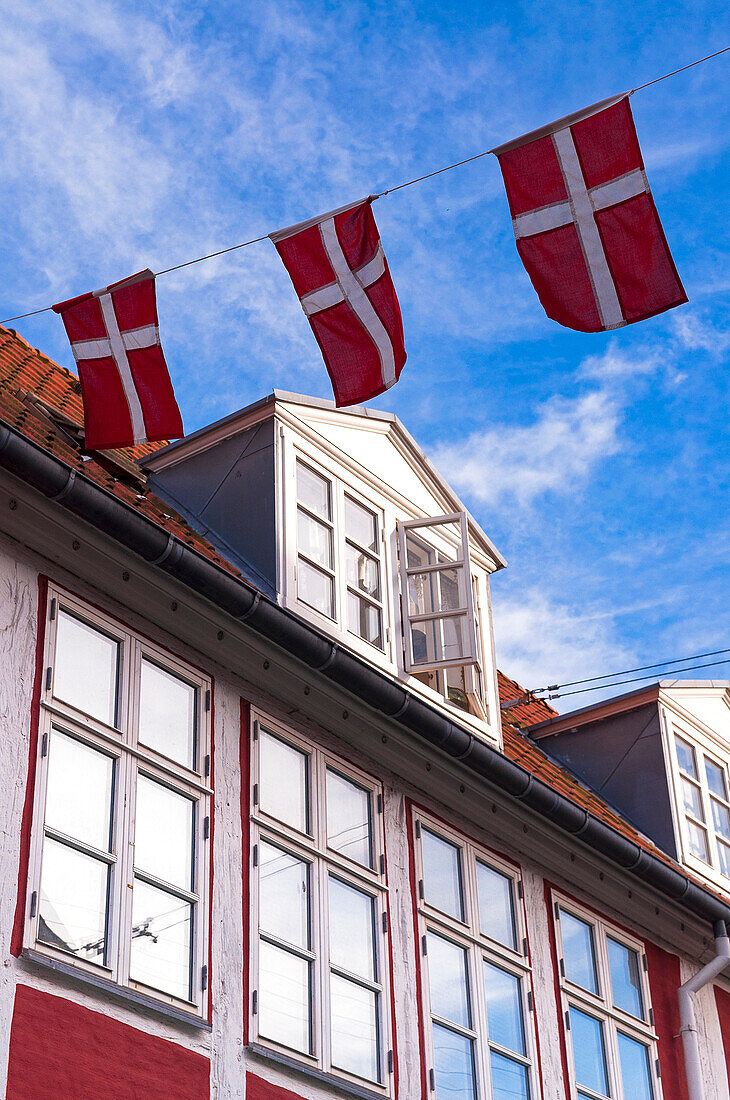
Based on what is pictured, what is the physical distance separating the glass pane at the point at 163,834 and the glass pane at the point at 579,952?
451 centimetres

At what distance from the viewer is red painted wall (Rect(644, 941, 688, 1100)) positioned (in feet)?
47.2

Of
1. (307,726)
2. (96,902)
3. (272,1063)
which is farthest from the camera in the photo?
(307,726)

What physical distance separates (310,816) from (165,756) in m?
1.47

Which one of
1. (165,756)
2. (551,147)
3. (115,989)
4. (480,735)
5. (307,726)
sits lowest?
(115,989)

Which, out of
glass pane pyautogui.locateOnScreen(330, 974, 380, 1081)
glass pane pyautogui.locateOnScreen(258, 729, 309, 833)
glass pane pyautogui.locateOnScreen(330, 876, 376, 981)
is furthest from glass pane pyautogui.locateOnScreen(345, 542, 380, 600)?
glass pane pyautogui.locateOnScreen(330, 974, 380, 1081)

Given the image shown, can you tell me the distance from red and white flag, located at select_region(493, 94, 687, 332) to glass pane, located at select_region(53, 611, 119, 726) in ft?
11.6

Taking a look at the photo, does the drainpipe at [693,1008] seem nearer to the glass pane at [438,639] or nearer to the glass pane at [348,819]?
the glass pane at [438,639]

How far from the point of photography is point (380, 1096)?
435 inches

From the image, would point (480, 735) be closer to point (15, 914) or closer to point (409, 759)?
point (409, 759)

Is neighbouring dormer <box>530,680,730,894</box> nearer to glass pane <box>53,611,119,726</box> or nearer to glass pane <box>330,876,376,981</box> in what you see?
glass pane <box>330,876,376,981</box>

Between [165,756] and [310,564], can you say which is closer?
[165,756]

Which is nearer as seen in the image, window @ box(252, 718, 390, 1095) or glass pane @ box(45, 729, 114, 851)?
glass pane @ box(45, 729, 114, 851)

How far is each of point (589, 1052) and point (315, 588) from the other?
4340 mm

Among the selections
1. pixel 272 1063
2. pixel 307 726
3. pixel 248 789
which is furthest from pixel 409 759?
pixel 272 1063
